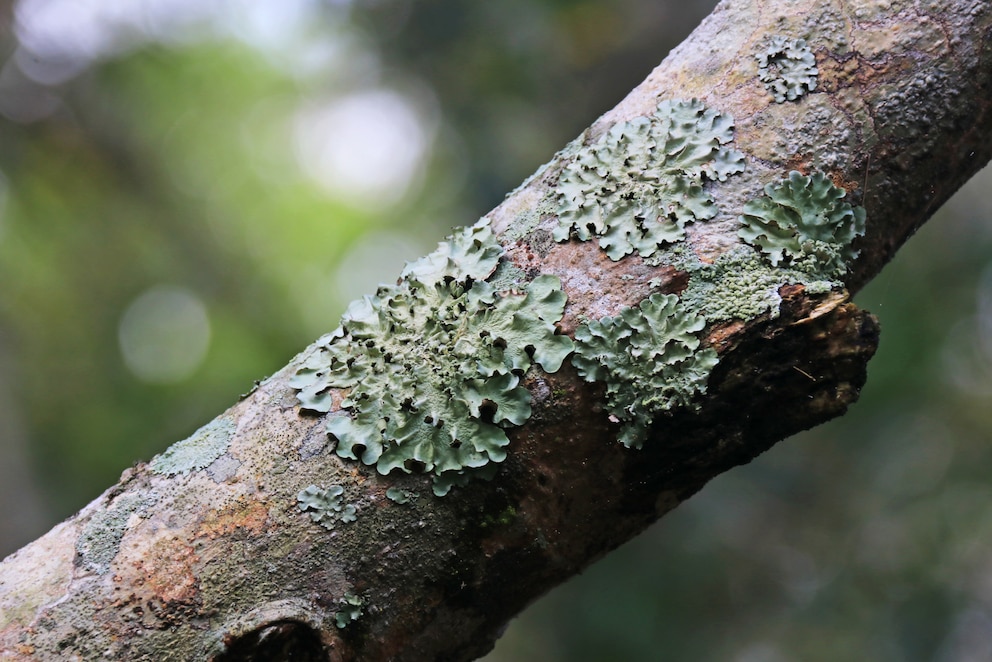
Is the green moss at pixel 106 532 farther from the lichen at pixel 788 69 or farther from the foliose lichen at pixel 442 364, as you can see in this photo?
the lichen at pixel 788 69

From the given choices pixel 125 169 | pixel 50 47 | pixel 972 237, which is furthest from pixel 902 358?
pixel 50 47

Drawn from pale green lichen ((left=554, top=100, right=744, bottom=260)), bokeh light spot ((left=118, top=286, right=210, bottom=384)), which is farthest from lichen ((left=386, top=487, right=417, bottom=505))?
bokeh light spot ((left=118, top=286, right=210, bottom=384))

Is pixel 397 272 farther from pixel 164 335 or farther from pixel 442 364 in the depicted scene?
pixel 164 335

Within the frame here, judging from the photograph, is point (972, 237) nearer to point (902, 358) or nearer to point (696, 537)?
point (902, 358)

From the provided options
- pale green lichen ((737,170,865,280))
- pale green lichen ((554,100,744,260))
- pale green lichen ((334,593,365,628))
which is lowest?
pale green lichen ((334,593,365,628))

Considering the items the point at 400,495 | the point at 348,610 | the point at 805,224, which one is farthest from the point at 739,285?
the point at 348,610

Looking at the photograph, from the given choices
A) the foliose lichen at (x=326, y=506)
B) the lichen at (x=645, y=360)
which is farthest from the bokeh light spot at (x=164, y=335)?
the lichen at (x=645, y=360)

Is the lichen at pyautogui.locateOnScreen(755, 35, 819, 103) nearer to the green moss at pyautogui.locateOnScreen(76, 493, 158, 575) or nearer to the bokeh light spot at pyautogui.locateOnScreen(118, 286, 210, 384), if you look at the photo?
the green moss at pyautogui.locateOnScreen(76, 493, 158, 575)
